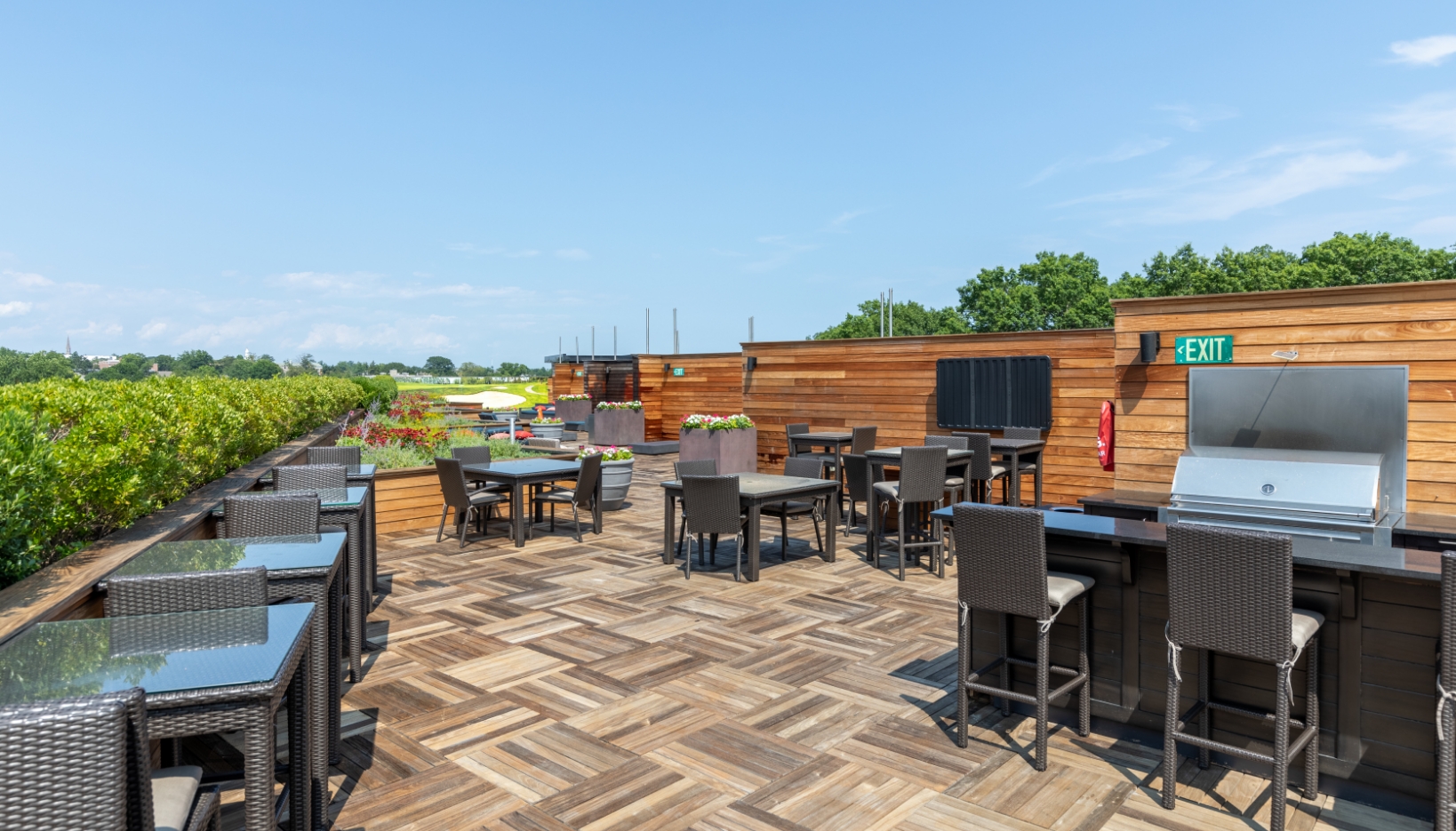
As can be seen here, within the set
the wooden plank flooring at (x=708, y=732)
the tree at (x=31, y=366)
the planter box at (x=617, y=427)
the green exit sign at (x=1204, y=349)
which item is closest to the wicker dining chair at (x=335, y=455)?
the wooden plank flooring at (x=708, y=732)

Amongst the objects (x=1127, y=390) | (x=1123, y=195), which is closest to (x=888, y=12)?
(x=1127, y=390)

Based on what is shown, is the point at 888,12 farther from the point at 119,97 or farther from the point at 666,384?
the point at 119,97

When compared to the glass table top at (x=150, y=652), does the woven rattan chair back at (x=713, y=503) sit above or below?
below

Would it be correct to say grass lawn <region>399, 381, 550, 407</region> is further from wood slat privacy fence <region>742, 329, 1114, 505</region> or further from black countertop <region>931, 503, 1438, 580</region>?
black countertop <region>931, 503, 1438, 580</region>

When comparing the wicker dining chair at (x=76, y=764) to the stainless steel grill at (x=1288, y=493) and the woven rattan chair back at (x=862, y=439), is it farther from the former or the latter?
the woven rattan chair back at (x=862, y=439)

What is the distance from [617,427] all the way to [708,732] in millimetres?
14889

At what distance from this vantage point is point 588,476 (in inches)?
320

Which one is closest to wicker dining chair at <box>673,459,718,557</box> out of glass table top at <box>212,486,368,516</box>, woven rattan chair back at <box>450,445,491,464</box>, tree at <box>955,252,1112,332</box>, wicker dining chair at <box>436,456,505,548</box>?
wicker dining chair at <box>436,456,505,548</box>

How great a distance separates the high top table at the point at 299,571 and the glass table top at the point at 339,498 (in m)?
0.95

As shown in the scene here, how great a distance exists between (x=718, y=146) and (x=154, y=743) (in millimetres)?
31404

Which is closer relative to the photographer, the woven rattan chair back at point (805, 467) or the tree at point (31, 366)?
the tree at point (31, 366)

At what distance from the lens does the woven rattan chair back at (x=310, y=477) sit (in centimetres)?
471

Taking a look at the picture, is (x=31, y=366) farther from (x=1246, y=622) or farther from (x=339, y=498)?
(x=1246, y=622)

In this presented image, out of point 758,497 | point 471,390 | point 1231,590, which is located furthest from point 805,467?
point 471,390
